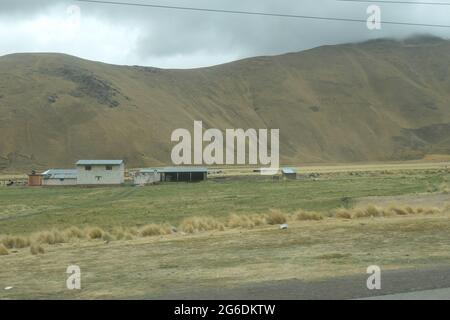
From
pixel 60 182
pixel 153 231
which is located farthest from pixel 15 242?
pixel 60 182

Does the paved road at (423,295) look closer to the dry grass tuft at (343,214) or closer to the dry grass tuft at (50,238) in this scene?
the dry grass tuft at (50,238)

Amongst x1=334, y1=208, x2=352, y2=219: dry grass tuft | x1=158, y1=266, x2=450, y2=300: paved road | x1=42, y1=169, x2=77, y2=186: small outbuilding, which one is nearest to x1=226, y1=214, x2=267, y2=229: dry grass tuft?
x1=334, y1=208, x2=352, y2=219: dry grass tuft

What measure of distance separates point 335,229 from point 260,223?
195 inches

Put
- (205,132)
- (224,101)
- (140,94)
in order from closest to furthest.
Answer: (205,132) < (140,94) < (224,101)

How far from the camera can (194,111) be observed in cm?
16575

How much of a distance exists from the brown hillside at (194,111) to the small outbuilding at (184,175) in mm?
39844

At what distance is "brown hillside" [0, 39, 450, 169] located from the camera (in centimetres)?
13100

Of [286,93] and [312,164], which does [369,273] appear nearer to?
[312,164]

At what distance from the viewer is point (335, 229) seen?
18547 millimetres

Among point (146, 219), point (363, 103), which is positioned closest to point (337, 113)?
point (363, 103)

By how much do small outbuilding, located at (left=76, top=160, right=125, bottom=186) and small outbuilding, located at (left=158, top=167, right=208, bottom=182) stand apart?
24.1 ft

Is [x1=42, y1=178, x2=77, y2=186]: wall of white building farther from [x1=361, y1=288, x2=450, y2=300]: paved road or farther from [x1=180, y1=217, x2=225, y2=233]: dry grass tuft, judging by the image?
[x1=361, y1=288, x2=450, y2=300]: paved road

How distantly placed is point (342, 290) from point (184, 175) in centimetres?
7986
